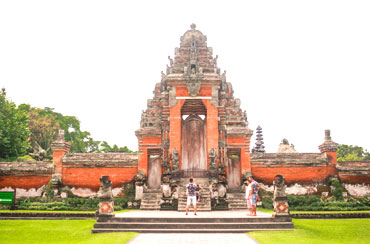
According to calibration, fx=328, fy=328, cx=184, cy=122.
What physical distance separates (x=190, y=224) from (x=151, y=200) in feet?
23.5

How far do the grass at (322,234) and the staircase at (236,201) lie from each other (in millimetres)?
4809

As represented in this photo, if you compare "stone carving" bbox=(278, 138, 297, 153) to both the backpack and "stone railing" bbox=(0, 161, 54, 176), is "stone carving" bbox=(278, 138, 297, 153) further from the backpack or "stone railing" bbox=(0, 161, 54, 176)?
"stone railing" bbox=(0, 161, 54, 176)

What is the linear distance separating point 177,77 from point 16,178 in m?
11.6

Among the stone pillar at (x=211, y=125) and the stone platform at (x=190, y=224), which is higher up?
the stone pillar at (x=211, y=125)

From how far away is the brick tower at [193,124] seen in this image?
18750mm

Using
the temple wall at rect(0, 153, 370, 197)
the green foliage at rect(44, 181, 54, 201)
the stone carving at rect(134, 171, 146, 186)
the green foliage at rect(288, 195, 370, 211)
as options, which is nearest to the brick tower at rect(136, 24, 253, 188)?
the stone carving at rect(134, 171, 146, 186)

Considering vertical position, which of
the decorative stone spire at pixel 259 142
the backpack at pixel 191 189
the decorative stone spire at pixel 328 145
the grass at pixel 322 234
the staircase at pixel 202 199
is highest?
the decorative stone spire at pixel 259 142

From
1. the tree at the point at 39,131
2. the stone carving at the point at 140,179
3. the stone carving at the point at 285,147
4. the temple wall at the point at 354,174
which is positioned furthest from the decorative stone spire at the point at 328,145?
the tree at the point at 39,131

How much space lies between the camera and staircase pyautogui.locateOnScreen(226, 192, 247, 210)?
1748 centimetres

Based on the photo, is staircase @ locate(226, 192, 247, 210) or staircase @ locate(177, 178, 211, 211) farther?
staircase @ locate(226, 192, 247, 210)

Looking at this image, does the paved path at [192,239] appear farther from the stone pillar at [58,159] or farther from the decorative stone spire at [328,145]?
the decorative stone spire at [328,145]

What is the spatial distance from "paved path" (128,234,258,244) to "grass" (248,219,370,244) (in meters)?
0.49

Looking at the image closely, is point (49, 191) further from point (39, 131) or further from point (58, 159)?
point (39, 131)

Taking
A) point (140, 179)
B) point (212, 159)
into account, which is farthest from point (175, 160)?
point (140, 179)
